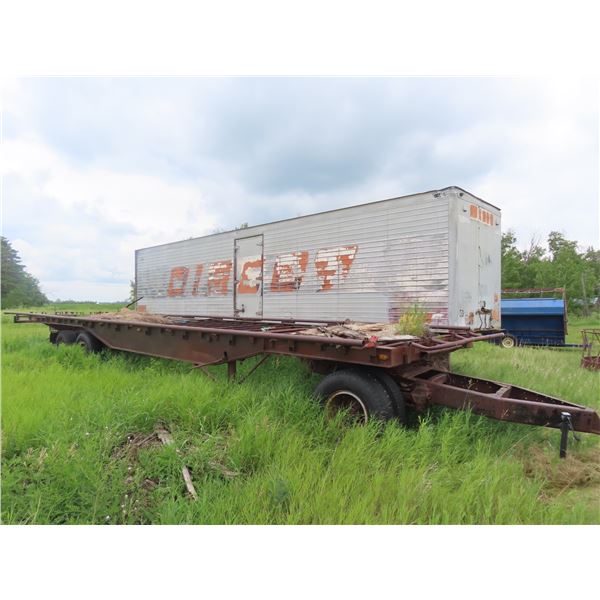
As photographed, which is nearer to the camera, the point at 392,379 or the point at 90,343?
the point at 392,379

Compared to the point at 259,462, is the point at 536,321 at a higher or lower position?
higher

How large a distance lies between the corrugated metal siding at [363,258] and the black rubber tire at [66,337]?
4484mm

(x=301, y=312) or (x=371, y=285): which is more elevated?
(x=371, y=285)

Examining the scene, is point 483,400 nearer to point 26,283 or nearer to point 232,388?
point 232,388

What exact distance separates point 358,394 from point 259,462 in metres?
1.07

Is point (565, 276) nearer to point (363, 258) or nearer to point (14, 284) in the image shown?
point (363, 258)

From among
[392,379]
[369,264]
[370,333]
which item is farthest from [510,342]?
[392,379]

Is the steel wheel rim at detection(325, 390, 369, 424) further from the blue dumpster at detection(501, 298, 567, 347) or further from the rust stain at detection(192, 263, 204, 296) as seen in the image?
the blue dumpster at detection(501, 298, 567, 347)

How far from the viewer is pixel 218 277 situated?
1158 centimetres

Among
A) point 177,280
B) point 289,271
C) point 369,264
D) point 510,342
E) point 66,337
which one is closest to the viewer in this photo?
point 66,337

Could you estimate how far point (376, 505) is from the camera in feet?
7.63

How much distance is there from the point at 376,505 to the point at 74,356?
5.90 m

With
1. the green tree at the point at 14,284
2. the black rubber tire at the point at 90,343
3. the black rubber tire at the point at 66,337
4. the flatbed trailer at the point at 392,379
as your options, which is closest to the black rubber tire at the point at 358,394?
the flatbed trailer at the point at 392,379

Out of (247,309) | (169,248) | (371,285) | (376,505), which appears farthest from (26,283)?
(376,505)
